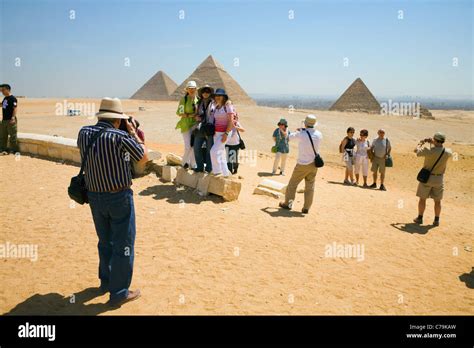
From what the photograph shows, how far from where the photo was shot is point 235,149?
8.20 meters

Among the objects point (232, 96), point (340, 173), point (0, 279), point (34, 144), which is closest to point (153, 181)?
point (0, 279)

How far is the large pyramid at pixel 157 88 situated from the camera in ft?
233

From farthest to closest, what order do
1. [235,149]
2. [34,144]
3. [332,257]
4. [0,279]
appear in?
[34,144] → [235,149] → [332,257] → [0,279]

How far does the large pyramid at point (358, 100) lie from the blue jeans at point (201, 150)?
46301 millimetres

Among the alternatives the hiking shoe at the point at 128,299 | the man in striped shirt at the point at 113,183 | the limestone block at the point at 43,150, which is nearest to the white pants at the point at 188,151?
the man in striped shirt at the point at 113,183

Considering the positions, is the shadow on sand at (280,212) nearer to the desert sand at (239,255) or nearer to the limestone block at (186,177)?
the desert sand at (239,255)

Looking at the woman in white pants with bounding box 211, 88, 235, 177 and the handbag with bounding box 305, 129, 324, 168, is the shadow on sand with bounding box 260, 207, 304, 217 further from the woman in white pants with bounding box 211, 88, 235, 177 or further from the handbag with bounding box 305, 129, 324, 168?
the woman in white pants with bounding box 211, 88, 235, 177

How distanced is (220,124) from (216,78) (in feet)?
163

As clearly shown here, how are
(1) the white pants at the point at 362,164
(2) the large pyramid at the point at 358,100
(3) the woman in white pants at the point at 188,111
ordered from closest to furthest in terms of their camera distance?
1. (3) the woman in white pants at the point at 188,111
2. (1) the white pants at the point at 362,164
3. (2) the large pyramid at the point at 358,100

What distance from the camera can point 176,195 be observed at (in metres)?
6.71

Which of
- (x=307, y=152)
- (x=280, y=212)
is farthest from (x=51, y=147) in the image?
(x=307, y=152)
